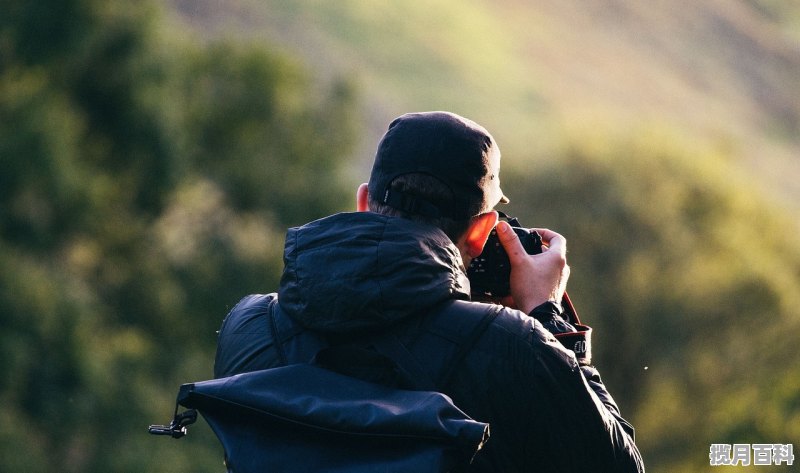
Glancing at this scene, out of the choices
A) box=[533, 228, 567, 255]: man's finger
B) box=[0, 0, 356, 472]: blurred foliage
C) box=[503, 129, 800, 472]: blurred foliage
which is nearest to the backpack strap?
box=[533, 228, 567, 255]: man's finger

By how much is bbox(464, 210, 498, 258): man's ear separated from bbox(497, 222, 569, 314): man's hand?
157 mm

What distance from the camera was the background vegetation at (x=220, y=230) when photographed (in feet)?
67.9

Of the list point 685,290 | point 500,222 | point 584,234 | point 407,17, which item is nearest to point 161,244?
point 584,234

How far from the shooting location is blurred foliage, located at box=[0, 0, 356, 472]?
67.5ft

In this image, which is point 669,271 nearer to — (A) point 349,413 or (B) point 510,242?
(B) point 510,242

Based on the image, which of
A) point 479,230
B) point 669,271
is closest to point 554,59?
point 669,271

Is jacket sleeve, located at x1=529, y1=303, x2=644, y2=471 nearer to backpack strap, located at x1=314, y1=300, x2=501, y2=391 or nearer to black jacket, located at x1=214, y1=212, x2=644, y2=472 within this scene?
black jacket, located at x1=214, y1=212, x2=644, y2=472

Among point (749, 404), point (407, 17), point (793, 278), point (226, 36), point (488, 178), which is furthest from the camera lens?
point (407, 17)

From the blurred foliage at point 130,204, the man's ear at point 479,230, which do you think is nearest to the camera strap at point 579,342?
the man's ear at point 479,230

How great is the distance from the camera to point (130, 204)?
24.5 m

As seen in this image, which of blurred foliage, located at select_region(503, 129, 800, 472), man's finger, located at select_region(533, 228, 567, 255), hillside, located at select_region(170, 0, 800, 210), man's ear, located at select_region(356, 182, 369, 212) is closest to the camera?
man's ear, located at select_region(356, 182, 369, 212)

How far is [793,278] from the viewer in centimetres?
2409

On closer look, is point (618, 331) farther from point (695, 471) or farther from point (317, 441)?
point (317, 441)

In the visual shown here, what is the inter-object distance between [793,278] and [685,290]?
78.2 inches
